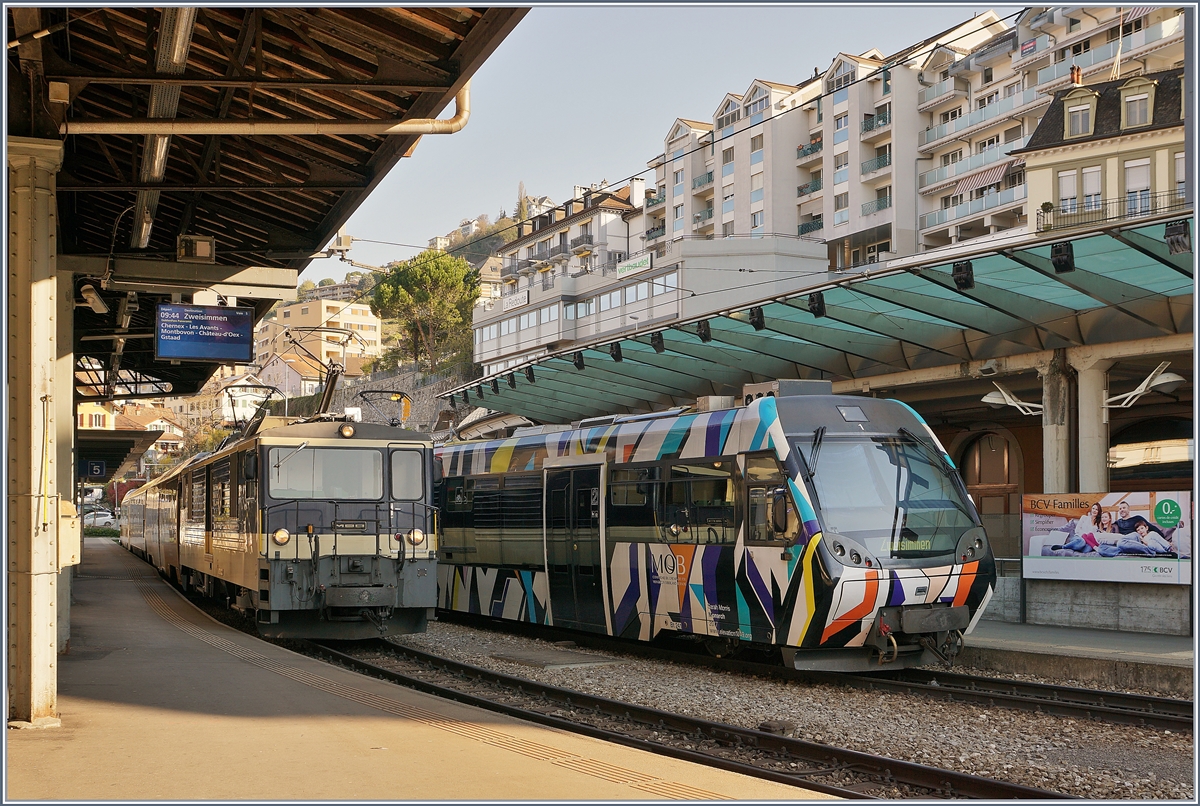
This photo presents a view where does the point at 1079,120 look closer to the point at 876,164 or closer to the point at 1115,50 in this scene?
the point at 1115,50

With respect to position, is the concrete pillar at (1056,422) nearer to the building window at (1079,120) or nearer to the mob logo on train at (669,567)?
the mob logo on train at (669,567)

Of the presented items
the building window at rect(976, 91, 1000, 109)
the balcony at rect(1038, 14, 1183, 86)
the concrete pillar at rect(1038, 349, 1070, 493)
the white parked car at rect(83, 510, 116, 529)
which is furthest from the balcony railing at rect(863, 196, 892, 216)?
the white parked car at rect(83, 510, 116, 529)

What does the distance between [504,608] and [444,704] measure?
759 cm

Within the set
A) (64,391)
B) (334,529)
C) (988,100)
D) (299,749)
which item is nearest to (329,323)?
(988,100)

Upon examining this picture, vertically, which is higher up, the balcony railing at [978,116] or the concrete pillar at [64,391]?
the balcony railing at [978,116]

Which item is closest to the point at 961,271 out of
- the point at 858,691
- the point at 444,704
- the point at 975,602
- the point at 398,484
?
the point at 975,602

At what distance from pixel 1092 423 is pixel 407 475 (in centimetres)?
1122

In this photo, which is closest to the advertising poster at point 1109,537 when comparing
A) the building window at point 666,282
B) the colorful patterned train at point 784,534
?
the colorful patterned train at point 784,534

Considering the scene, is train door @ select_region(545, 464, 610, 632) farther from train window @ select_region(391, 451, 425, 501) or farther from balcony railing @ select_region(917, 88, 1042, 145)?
balcony railing @ select_region(917, 88, 1042, 145)

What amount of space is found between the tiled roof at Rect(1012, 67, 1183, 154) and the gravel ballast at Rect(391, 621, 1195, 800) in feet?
112

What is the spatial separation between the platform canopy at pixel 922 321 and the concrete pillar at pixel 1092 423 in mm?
500

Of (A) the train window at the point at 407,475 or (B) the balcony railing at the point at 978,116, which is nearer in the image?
(A) the train window at the point at 407,475

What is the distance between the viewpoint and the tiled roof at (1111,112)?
135 feet

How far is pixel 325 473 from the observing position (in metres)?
15.2
